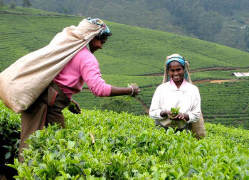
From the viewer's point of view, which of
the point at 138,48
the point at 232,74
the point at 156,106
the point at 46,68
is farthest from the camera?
the point at 138,48

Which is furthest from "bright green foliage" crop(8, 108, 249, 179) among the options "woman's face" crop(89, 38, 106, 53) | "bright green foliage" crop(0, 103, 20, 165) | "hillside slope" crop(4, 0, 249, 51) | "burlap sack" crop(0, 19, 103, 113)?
"hillside slope" crop(4, 0, 249, 51)

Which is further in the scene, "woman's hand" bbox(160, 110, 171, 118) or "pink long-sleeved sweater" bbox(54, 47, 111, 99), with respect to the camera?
"woman's hand" bbox(160, 110, 171, 118)

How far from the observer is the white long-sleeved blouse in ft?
11.9

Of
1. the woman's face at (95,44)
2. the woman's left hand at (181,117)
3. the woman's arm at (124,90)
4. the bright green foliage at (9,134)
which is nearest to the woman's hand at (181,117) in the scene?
the woman's left hand at (181,117)

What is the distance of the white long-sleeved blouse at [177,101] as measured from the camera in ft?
11.9

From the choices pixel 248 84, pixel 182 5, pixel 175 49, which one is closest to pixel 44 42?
pixel 175 49

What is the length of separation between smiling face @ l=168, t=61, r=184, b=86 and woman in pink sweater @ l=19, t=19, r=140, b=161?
873 mm

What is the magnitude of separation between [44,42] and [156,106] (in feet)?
161

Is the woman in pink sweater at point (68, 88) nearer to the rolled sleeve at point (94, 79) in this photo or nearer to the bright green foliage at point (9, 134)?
the rolled sleeve at point (94, 79)

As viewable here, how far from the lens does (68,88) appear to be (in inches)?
116

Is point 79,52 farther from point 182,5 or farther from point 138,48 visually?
point 182,5

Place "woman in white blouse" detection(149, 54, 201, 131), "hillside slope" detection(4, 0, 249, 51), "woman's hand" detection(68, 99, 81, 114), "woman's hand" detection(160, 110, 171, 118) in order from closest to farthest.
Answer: "woman's hand" detection(68, 99, 81, 114) → "woman's hand" detection(160, 110, 171, 118) → "woman in white blouse" detection(149, 54, 201, 131) → "hillside slope" detection(4, 0, 249, 51)

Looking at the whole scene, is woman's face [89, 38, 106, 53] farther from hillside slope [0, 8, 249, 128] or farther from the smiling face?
hillside slope [0, 8, 249, 128]

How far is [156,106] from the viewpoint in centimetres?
370
